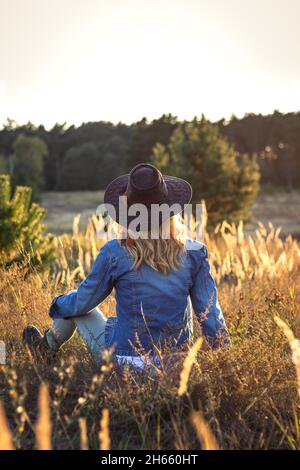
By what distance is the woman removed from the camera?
2770mm

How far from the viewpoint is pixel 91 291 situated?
288 cm

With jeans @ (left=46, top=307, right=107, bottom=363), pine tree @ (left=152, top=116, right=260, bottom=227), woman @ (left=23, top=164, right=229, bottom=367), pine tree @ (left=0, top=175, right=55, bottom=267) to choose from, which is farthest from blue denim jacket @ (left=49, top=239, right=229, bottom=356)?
pine tree @ (left=152, top=116, right=260, bottom=227)

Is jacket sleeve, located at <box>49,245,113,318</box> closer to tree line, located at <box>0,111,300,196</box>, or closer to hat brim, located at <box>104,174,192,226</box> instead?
hat brim, located at <box>104,174,192,226</box>

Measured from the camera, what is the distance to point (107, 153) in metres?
47.5

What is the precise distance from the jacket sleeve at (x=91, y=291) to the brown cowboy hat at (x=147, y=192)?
0.23 meters

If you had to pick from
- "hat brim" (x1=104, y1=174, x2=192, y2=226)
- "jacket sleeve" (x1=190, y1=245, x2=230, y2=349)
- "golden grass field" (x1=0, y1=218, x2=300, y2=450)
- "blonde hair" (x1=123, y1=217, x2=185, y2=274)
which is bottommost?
"golden grass field" (x1=0, y1=218, x2=300, y2=450)

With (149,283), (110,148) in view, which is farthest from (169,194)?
(110,148)

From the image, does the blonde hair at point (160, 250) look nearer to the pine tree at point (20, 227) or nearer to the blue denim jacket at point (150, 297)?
the blue denim jacket at point (150, 297)

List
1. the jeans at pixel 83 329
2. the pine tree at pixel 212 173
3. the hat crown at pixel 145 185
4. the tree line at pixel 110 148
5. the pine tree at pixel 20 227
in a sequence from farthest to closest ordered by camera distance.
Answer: the tree line at pixel 110 148 → the pine tree at pixel 212 173 → the pine tree at pixel 20 227 → the jeans at pixel 83 329 → the hat crown at pixel 145 185

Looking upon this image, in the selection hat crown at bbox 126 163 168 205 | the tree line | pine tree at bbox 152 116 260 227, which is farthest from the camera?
the tree line

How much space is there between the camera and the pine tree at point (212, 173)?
16297 mm

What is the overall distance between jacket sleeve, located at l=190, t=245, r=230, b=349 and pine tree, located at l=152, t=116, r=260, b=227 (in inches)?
515

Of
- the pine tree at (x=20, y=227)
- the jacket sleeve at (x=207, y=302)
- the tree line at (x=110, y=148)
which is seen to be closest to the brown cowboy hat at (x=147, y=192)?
the jacket sleeve at (x=207, y=302)

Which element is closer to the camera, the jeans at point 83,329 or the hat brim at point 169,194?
the hat brim at point 169,194
